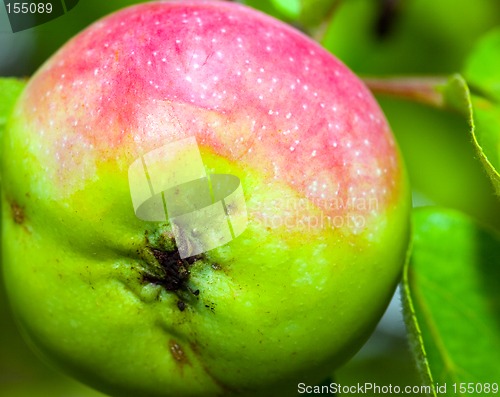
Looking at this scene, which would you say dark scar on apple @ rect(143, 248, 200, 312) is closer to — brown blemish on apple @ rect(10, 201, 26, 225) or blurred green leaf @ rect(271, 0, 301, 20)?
brown blemish on apple @ rect(10, 201, 26, 225)

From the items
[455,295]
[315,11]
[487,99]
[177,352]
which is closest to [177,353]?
[177,352]

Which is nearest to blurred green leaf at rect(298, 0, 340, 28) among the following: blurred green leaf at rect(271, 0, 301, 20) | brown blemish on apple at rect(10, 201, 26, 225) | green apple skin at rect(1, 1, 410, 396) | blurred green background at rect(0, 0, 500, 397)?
blurred green leaf at rect(271, 0, 301, 20)

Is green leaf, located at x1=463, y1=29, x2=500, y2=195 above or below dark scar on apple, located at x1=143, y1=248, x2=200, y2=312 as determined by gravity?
below

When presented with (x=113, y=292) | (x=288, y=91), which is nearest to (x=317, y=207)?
(x=288, y=91)

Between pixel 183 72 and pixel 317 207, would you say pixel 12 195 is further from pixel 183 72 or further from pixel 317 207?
pixel 317 207

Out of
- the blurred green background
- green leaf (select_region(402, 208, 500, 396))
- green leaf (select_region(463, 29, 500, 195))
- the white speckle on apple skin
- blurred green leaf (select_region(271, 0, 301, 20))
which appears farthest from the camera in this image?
the blurred green background

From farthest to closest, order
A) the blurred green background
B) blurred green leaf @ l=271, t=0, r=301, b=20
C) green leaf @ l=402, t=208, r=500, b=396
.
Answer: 1. the blurred green background
2. blurred green leaf @ l=271, t=0, r=301, b=20
3. green leaf @ l=402, t=208, r=500, b=396
